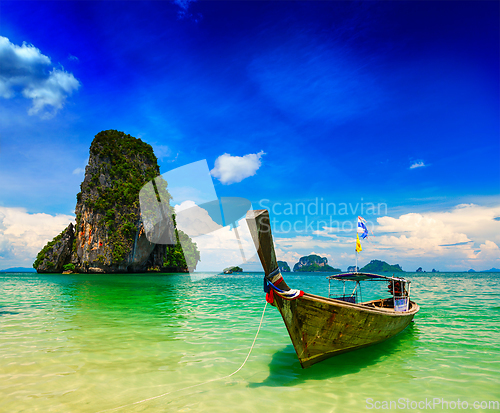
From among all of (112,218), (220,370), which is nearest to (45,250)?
(112,218)

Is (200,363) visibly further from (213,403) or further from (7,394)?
(7,394)

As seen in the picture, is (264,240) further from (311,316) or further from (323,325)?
(323,325)

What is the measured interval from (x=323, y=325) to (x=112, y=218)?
2323 inches

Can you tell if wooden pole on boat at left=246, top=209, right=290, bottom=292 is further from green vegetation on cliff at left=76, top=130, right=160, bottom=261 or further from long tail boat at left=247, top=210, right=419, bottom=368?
green vegetation on cliff at left=76, top=130, right=160, bottom=261

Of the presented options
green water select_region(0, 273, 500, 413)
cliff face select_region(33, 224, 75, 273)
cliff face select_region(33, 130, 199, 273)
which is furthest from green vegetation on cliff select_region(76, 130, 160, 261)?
green water select_region(0, 273, 500, 413)

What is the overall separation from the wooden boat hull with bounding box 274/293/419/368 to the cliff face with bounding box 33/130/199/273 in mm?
56135

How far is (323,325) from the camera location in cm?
524

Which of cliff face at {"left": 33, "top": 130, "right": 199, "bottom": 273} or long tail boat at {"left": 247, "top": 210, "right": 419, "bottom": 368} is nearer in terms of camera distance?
long tail boat at {"left": 247, "top": 210, "right": 419, "bottom": 368}

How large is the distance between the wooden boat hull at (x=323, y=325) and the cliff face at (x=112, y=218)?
5614 centimetres

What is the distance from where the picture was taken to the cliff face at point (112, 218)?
180 ft

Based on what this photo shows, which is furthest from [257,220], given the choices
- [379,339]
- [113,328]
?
[113,328]

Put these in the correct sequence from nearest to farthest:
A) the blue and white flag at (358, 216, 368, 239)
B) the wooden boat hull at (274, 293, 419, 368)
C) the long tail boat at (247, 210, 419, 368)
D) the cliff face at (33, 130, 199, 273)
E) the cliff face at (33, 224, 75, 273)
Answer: the long tail boat at (247, 210, 419, 368) < the wooden boat hull at (274, 293, 419, 368) < the blue and white flag at (358, 216, 368, 239) < the cliff face at (33, 130, 199, 273) < the cliff face at (33, 224, 75, 273)

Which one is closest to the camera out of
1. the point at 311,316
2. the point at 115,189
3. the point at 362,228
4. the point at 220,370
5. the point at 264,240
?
the point at 264,240

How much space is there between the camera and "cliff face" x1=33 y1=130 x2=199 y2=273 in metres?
54.8
